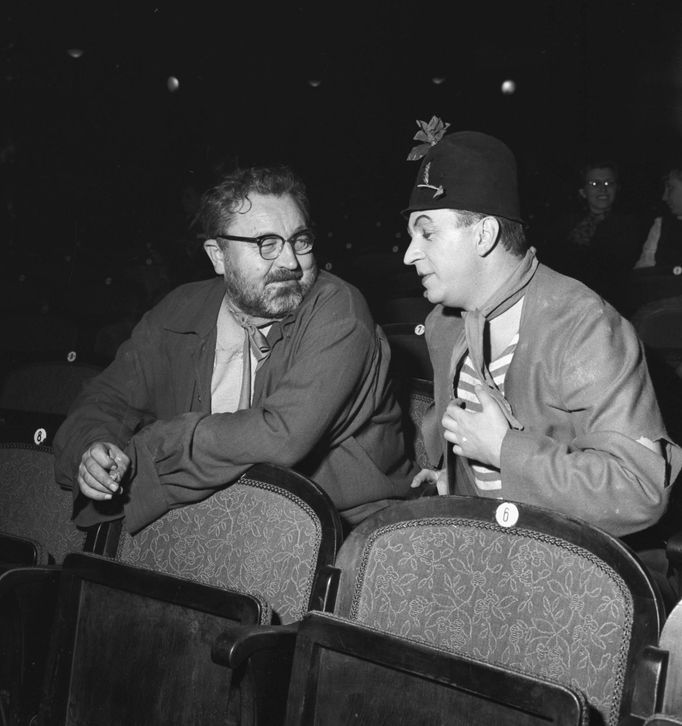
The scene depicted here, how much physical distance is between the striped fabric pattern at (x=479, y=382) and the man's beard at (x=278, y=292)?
533 millimetres

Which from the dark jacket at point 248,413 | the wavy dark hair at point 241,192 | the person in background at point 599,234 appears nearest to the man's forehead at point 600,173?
the person in background at point 599,234

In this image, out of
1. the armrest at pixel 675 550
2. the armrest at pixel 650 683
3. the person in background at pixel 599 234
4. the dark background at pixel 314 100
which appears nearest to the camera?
the armrest at pixel 650 683

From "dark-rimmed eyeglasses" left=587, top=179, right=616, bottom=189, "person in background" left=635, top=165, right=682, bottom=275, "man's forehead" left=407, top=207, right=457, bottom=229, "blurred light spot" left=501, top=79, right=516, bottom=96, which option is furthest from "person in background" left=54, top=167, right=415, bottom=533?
"blurred light spot" left=501, top=79, right=516, bottom=96

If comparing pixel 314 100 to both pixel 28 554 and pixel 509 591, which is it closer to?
pixel 28 554

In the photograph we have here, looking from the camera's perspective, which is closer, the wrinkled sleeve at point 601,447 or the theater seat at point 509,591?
the theater seat at point 509,591

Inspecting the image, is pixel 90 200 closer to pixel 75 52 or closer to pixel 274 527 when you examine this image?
pixel 75 52

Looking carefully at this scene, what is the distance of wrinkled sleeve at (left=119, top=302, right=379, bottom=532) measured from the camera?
7.06ft

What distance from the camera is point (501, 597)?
164 centimetres

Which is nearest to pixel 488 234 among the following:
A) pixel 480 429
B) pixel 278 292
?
pixel 480 429

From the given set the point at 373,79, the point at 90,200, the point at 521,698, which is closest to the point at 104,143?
the point at 90,200

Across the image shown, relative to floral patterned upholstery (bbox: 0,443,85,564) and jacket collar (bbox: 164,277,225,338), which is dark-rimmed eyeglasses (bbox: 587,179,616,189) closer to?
jacket collar (bbox: 164,277,225,338)

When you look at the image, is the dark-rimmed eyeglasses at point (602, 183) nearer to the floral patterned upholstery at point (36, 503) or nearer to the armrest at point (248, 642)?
the floral patterned upholstery at point (36, 503)

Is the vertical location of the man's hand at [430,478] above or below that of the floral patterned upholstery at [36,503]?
above

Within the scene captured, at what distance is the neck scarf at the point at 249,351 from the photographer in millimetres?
2545
